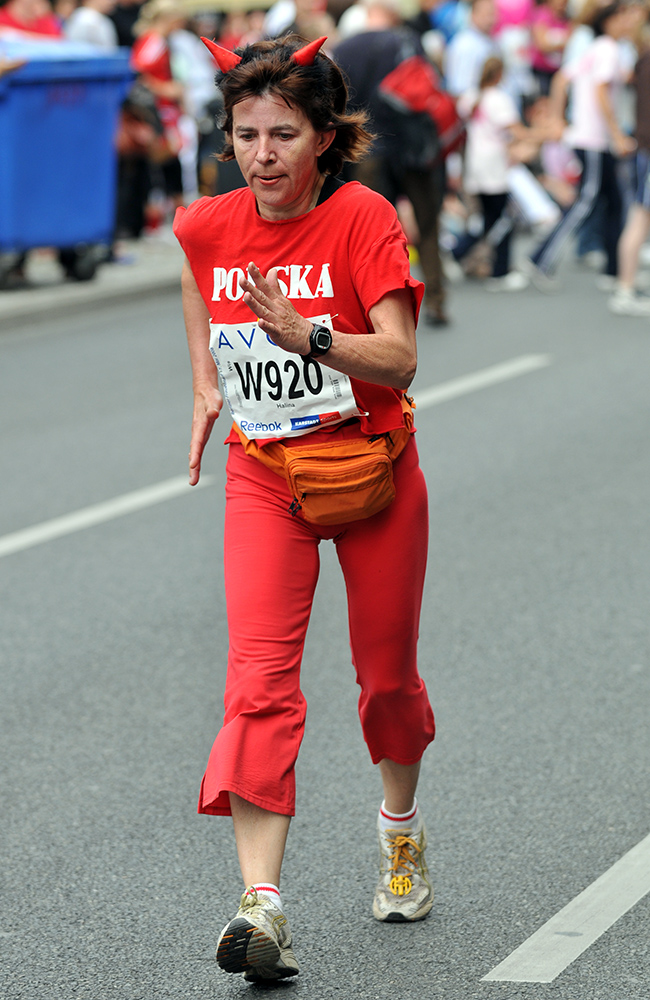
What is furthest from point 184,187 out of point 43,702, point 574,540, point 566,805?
point 566,805

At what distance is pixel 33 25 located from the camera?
12.7m

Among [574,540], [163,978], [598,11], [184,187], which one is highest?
[598,11]

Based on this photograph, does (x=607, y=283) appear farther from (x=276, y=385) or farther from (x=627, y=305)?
(x=276, y=385)

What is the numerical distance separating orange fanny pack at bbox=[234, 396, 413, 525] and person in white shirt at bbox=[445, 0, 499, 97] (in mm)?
12223

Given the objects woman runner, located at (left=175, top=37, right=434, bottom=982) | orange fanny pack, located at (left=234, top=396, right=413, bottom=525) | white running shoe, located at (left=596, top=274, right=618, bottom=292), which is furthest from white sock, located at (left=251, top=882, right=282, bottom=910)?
white running shoe, located at (left=596, top=274, right=618, bottom=292)

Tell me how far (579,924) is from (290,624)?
0.88m

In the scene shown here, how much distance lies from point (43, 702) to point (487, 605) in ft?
5.32

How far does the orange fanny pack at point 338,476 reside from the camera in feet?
9.93

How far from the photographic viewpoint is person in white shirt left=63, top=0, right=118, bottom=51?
14125mm

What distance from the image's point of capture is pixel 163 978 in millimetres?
3059

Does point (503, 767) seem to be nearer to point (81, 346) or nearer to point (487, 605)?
point (487, 605)

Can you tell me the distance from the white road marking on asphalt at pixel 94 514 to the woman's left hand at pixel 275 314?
11.9 ft

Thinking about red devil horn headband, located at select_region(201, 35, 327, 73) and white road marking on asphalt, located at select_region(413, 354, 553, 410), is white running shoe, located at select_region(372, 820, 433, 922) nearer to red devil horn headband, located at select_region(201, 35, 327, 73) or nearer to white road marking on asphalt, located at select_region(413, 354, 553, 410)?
red devil horn headband, located at select_region(201, 35, 327, 73)

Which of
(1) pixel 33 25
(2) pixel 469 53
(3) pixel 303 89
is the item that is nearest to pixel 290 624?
(3) pixel 303 89
